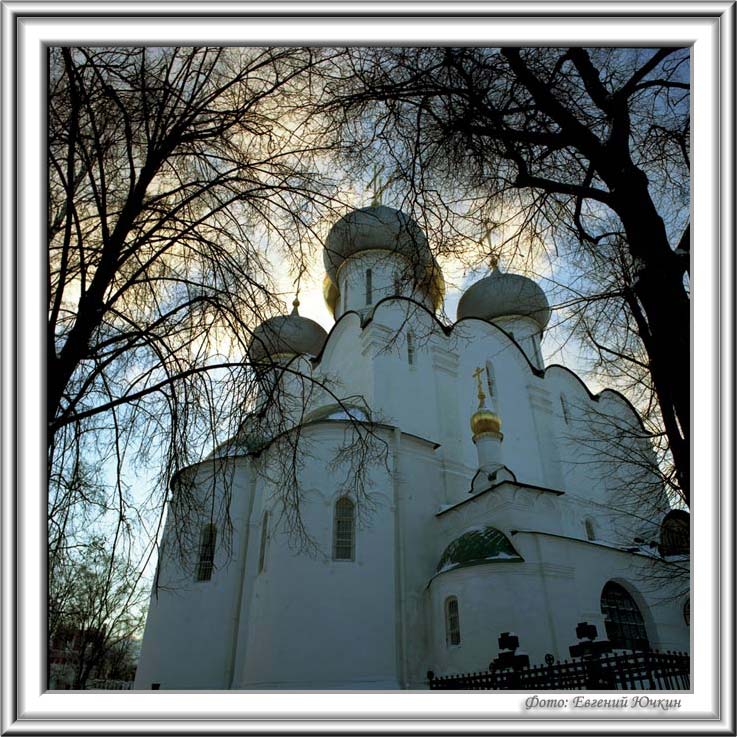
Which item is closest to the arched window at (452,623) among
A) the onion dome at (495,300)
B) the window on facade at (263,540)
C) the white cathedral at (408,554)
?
the white cathedral at (408,554)

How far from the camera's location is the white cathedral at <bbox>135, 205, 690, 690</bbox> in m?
9.81

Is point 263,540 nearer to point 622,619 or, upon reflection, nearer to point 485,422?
point 485,422

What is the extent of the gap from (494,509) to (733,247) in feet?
28.6

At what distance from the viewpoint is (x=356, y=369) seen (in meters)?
15.0

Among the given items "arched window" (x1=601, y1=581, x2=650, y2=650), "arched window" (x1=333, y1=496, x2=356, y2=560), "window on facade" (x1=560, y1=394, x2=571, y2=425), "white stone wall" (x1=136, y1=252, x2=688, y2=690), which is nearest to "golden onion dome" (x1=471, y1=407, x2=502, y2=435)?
"white stone wall" (x1=136, y1=252, x2=688, y2=690)

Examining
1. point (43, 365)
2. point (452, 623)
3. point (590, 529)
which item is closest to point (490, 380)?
point (590, 529)

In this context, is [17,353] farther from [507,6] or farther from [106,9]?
[507,6]

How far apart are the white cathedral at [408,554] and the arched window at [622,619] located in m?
0.04

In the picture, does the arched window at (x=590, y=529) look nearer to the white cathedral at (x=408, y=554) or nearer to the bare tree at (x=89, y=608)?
the white cathedral at (x=408, y=554)

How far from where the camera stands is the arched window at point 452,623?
10070 millimetres

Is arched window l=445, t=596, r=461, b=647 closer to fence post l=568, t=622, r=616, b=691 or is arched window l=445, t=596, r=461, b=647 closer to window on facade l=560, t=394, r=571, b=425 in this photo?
fence post l=568, t=622, r=616, b=691

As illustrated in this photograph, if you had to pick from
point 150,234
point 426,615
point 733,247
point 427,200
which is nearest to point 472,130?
point 427,200

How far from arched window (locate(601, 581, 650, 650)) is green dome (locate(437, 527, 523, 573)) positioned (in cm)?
262

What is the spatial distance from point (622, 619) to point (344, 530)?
5.82 meters
